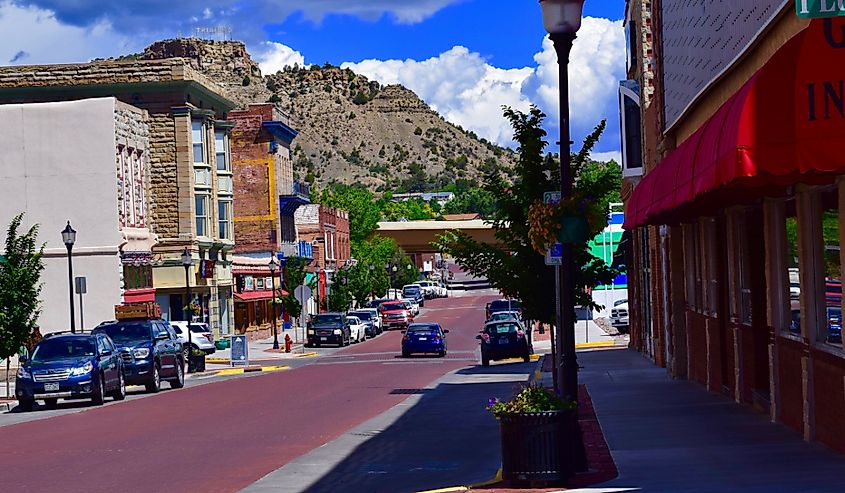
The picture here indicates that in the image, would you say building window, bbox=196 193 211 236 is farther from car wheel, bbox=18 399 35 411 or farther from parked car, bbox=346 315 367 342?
car wheel, bbox=18 399 35 411

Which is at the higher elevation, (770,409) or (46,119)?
(46,119)

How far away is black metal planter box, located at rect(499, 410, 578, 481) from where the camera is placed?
1304 cm

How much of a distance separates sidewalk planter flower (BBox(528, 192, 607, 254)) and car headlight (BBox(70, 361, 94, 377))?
56.5 feet

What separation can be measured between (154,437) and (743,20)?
36.9 ft

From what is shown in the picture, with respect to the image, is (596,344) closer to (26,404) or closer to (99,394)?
(99,394)

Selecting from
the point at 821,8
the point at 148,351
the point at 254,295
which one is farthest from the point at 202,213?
the point at 821,8

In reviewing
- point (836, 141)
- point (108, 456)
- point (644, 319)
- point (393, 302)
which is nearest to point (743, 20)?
point (836, 141)

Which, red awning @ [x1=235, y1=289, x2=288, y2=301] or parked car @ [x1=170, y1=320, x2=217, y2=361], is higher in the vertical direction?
red awning @ [x1=235, y1=289, x2=288, y2=301]

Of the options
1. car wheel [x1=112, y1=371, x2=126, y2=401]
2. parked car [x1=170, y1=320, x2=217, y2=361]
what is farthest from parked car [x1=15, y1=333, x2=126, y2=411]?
parked car [x1=170, y1=320, x2=217, y2=361]

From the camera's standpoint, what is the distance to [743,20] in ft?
54.0

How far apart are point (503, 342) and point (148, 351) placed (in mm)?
14202

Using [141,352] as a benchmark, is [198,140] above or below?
above

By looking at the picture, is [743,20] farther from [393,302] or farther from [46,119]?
[393,302]

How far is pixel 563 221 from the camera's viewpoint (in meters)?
14.8
